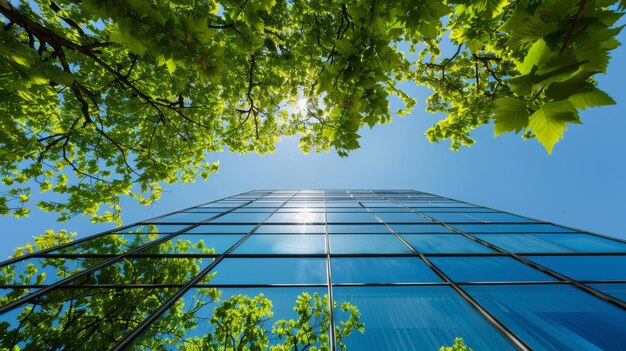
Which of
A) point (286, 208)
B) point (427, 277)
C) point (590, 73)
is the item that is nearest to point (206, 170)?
point (286, 208)

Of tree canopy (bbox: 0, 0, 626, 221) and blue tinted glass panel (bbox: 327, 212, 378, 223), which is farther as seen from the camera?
blue tinted glass panel (bbox: 327, 212, 378, 223)

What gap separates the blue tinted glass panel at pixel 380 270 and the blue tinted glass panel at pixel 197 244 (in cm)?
251

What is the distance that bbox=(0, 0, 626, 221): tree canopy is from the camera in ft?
3.69

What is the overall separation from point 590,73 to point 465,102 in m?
10.00

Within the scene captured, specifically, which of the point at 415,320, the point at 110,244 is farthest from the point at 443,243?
→ the point at 110,244

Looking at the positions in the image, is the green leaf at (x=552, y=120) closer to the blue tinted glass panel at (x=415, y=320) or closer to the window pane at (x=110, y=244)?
the blue tinted glass panel at (x=415, y=320)

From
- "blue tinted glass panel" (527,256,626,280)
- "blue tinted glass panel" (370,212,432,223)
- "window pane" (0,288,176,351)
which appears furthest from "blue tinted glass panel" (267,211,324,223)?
"blue tinted glass panel" (527,256,626,280)

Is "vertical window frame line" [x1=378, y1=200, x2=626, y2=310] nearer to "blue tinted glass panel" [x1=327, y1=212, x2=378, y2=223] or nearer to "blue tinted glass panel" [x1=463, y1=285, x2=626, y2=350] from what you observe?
"blue tinted glass panel" [x1=463, y1=285, x2=626, y2=350]

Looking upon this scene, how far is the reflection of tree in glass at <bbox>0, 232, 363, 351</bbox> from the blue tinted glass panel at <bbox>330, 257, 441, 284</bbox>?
0.78 meters

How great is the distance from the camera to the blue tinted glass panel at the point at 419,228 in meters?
7.14

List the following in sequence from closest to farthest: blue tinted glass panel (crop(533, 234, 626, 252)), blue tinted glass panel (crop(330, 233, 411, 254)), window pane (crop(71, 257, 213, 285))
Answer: window pane (crop(71, 257, 213, 285))
blue tinted glass panel (crop(330, 233, 411, 254))
blue tinted glass panel (crop(533, 234, 626, 252))

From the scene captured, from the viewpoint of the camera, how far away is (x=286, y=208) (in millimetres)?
10359

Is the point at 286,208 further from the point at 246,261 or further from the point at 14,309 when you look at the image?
the point at 14,309

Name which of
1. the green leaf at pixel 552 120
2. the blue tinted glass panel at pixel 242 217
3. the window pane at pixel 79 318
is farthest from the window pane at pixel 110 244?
the green leaf at pixel 552 120
